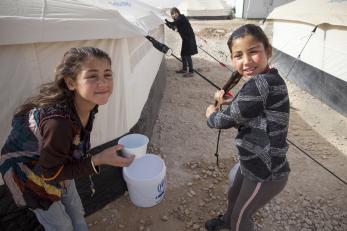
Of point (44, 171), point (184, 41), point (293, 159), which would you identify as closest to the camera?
point (44, 171)

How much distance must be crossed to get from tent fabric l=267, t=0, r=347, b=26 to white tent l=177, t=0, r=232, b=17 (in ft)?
38.2

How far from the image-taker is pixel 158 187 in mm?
2801

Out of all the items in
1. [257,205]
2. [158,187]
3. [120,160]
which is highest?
[120,160]

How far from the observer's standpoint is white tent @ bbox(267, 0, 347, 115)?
505cm

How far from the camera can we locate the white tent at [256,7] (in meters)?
17.2

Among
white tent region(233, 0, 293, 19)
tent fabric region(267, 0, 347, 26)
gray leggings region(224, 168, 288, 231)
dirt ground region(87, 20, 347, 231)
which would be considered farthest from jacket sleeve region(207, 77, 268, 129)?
white tent region(233, 0, 293, 19)

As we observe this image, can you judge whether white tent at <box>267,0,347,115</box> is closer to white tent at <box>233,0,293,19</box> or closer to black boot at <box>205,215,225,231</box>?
black boot at <box>205,215,225,231</box>

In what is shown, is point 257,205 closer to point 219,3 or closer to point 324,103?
point 324,103

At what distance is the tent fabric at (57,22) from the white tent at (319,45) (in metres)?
4.07

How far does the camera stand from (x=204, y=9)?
1806 centimetres

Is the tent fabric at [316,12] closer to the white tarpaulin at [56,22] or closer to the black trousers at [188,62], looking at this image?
the black trousers at [188,62]

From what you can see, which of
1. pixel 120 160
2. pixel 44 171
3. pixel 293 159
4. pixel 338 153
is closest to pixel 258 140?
pixel 120 160

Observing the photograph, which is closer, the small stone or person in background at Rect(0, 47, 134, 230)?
person in background at Rect(0, 47, 134, 230)

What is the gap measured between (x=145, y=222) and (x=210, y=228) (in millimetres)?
647
